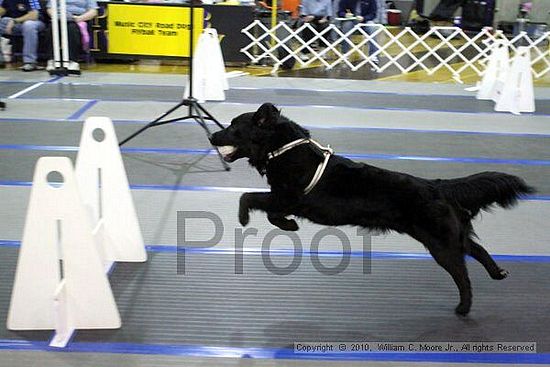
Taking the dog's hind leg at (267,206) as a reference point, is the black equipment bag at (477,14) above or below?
above

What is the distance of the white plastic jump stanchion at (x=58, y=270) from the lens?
2748mm

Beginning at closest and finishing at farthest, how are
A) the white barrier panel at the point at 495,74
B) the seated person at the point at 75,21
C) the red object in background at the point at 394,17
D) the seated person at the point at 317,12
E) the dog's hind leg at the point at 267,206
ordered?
the dog's hind leg at the point at 267,206 → the white barrier panel at the point at 495,74 → the seated person at the point at 75,21 → the seated person at the point at 317,12 → the red object in background at the point at 394,17

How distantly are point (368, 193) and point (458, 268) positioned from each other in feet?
1.97

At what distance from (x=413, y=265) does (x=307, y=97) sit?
5.34m

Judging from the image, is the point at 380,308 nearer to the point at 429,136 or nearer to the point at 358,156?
the point at 358,156

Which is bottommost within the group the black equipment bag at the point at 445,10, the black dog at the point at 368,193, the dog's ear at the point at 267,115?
the black dog at the point at 368,193

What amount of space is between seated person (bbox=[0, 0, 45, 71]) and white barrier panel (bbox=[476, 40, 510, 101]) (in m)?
7.35

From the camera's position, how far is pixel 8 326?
2834mm

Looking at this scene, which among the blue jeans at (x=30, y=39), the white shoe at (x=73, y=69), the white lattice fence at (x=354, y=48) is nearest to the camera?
the white shoe at (x=73, y=69)

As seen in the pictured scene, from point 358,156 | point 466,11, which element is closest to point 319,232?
point 358,156

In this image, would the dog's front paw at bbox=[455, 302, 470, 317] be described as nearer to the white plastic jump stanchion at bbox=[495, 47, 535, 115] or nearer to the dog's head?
the dog's head

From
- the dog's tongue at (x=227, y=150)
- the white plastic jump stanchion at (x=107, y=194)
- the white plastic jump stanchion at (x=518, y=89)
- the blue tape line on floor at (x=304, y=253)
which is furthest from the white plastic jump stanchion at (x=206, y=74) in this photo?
the dog's tongue at (x=227, y=150)

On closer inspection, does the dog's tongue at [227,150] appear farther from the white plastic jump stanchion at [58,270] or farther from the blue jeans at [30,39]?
the blue jeans at [30,39]

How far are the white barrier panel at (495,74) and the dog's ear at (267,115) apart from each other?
660 centimetres
